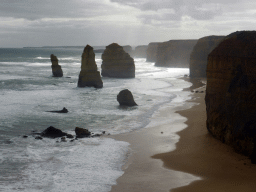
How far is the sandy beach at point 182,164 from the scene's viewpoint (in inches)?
424

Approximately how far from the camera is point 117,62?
185 feet

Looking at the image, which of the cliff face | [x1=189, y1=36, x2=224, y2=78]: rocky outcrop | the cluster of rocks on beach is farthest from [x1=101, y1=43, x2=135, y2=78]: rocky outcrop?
the cliff face

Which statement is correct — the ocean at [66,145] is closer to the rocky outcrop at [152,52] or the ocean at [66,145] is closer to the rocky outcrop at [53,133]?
the rocky outcrop at [53,133]

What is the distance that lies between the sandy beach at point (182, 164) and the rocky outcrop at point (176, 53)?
76.8m

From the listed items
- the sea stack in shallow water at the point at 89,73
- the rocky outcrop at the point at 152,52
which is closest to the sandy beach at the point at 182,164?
the sea stack in shallow water at the point at 89,73

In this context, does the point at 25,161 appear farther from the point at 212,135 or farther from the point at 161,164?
the point at 212,135

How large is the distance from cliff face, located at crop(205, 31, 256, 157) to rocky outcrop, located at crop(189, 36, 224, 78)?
40.4 metres

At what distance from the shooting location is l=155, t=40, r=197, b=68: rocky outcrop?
93331 millimetres

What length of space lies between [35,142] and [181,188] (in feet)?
29.9

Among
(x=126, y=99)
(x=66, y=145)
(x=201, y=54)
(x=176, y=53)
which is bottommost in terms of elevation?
(x=66, y=145)

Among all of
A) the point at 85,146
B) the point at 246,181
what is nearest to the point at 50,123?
the point at 85,146

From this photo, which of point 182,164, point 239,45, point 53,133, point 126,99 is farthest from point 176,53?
point 182,164

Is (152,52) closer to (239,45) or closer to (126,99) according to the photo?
(126,99)

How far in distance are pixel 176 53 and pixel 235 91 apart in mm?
82466
